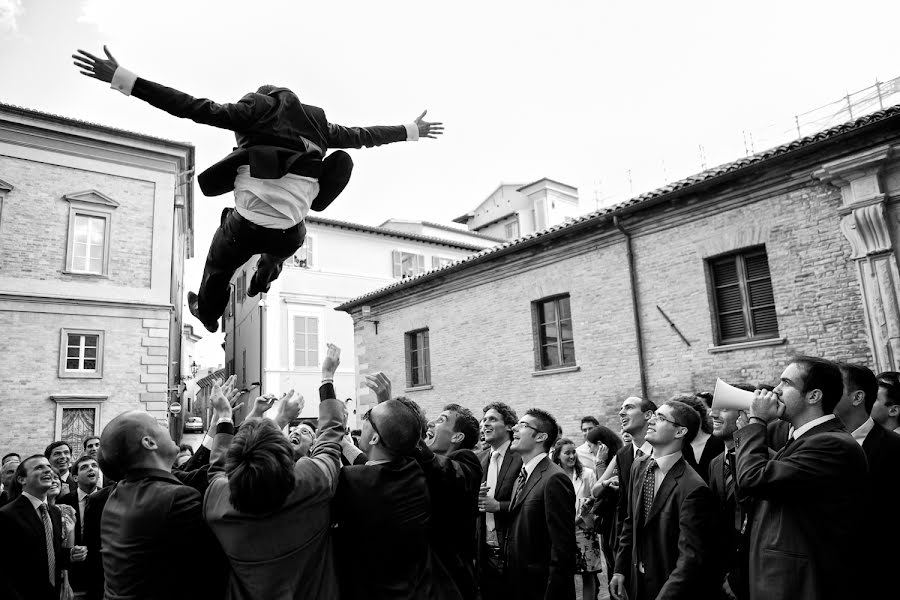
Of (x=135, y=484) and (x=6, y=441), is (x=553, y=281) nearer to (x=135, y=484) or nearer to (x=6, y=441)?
(x=135, y=484)

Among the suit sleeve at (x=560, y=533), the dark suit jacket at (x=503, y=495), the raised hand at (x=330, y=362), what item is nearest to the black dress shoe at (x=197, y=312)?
the raised hand at (x=330, y=362)

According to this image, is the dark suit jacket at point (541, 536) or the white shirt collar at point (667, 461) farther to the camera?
the dark suit jacket at point (541, 536)

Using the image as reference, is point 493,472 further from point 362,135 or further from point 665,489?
point 362,135

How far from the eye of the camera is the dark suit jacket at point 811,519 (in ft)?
8.80

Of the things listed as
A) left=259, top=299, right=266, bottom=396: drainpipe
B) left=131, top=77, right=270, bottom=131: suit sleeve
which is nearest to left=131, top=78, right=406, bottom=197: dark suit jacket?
left=131, top=77, right=270, bottom=131: suit sleeve

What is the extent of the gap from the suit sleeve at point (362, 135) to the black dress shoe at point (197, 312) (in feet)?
3.98

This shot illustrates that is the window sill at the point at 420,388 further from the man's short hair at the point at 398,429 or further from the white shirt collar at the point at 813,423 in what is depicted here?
the white shirt collar at the point at 813,423

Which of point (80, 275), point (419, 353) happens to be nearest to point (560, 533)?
point (419, 353)

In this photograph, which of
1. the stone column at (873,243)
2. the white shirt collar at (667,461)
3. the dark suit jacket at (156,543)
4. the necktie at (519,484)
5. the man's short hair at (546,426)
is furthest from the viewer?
the stone column at (873,243)

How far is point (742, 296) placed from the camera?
440 inches

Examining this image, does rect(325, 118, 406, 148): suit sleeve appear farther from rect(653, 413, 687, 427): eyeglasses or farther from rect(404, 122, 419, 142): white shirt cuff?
rect(653, 413, 687, 427): eyeglasses

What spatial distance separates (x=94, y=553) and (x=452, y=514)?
90.3 inches

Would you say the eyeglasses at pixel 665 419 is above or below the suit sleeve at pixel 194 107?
below

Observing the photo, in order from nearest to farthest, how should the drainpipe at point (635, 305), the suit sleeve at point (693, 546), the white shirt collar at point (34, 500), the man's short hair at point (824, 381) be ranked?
the man's short hair at point (824, 381) → the suit sleeve at point (693, 546) → the white shirt collar at point (34, 500) → the drainpipe at point (635, 305)
